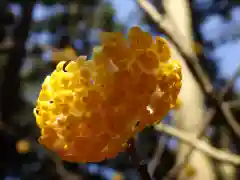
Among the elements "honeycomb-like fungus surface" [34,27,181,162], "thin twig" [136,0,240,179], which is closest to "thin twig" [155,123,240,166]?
"thin twig" [136,0,240,179]

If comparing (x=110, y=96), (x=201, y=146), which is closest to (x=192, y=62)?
(x=201, y=146)

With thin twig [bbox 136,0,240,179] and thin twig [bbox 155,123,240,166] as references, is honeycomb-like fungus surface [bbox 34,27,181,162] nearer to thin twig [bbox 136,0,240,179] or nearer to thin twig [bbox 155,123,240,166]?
thin twig [bbox 136,0,240,179]

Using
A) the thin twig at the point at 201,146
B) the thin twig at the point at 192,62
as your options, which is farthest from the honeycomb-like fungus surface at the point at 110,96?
the thin twig at the point at 201,146

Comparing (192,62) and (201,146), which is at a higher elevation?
(192,62)

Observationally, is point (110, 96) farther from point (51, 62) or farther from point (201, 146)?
point (51, 62)

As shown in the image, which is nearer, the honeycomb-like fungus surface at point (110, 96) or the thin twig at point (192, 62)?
the honeycomb-like fungus surface at point (110, 96)

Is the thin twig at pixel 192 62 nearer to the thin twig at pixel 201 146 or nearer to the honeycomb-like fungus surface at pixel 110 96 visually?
the thin twig at pixel 201 146

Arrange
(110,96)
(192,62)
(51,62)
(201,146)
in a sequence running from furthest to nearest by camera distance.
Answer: (51,62)
(201,146)
(192,62)
(110,96)

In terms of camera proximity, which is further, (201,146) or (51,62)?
(51,62)

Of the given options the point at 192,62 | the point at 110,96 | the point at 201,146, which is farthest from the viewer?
the point at 201,146

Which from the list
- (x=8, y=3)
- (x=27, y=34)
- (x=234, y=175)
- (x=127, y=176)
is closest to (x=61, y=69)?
(x=234, y=175)
